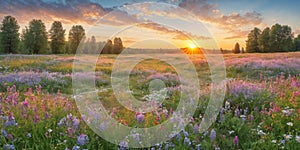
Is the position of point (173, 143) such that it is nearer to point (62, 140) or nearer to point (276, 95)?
point (62, 140)

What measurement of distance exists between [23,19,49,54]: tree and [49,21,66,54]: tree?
11.5 feet

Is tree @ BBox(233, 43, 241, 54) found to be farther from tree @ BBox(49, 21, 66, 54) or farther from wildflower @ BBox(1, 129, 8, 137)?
wildflower @ BBox(1, 129, 8, 137)

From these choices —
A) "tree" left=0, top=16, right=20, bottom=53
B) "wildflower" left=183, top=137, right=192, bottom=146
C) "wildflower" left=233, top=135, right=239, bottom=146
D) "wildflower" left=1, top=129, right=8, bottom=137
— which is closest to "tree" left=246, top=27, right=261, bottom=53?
"tree" left=0, top=16, right=20, bottom=53

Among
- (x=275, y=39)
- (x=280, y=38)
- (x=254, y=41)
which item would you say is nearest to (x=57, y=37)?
(x=254, y=41)

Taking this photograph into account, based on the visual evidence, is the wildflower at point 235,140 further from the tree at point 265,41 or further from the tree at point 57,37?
the tree at point 265,41

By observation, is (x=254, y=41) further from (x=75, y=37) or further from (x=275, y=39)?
(x=75, y=37)

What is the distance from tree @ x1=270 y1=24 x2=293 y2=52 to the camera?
67.8 metres

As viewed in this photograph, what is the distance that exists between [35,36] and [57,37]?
567 centimetres

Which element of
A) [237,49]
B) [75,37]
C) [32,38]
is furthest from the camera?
[237,49]

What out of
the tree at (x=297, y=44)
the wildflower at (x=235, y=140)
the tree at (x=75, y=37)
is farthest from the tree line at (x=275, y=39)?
the wildflower at (x=235, y=140)

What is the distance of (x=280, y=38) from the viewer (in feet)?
225

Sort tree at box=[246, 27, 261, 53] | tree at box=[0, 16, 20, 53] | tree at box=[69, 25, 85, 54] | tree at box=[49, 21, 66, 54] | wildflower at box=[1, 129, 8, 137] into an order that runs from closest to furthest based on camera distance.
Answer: wildflower at box=[1, 129, 8, 137] → tree at box=[0, 16, 20, 53] → tree at box=[49, 21, 66, 54] → tree at box=[69, 25, 85, 54] → tree at box=[246, 27, 261, 53]

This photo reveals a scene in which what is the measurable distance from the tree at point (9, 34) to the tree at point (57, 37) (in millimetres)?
7624

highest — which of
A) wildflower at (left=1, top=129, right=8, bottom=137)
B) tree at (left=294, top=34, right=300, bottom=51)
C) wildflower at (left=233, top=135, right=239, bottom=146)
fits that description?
tree at (left=294, top=34, right=300, bottom=51)
